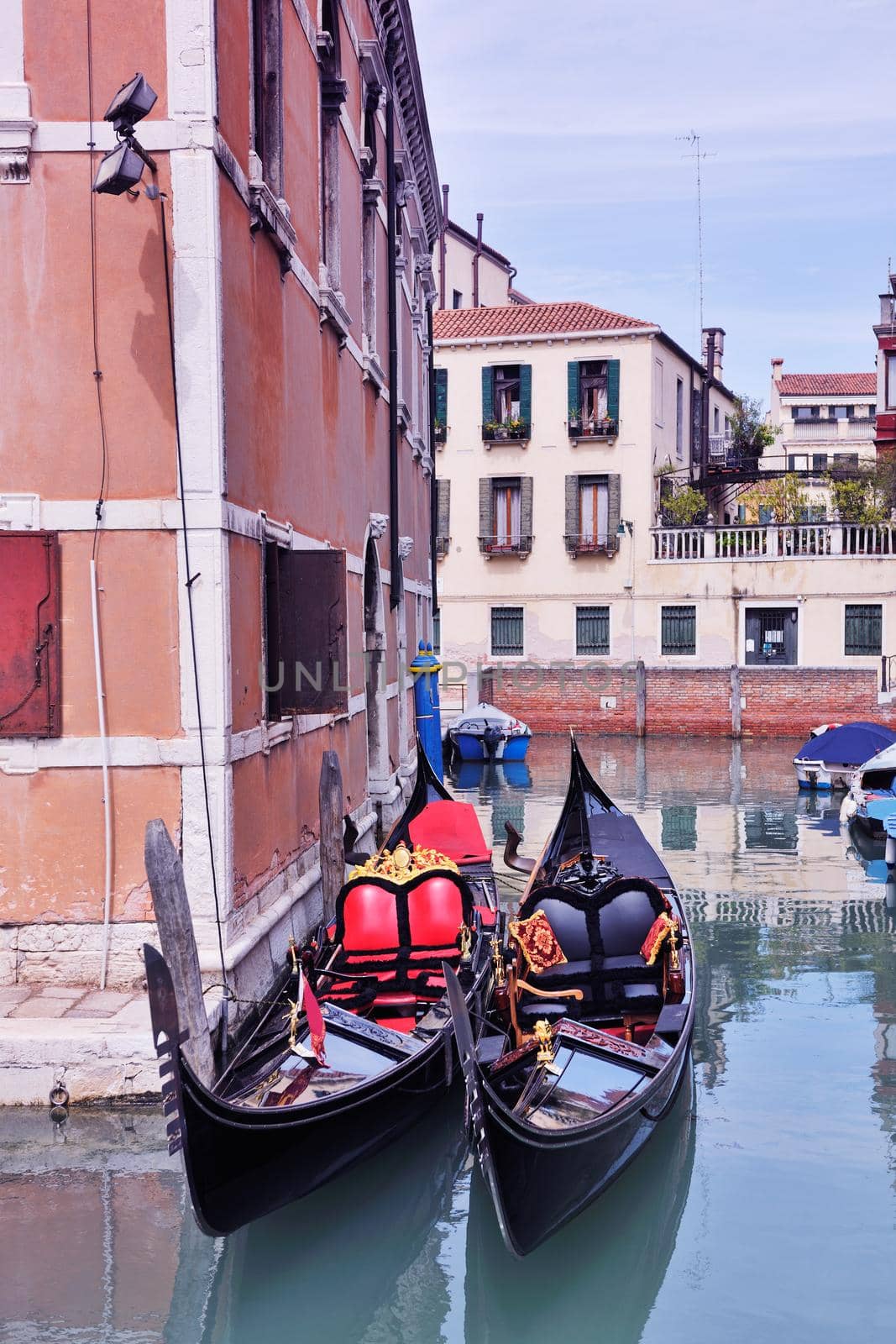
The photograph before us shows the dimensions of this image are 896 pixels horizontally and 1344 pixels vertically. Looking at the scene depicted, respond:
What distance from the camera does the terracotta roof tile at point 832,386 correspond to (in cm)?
3516

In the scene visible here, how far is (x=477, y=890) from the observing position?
23.0 feet

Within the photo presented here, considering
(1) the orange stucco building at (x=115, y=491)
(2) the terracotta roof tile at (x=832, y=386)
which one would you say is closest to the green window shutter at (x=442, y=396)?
(1) the orange stucco building at (x=115, y=491)

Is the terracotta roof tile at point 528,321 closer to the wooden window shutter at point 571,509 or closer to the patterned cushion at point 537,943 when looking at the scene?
the wooden window shutter at point 571,509

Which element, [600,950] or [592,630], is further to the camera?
[592,630]

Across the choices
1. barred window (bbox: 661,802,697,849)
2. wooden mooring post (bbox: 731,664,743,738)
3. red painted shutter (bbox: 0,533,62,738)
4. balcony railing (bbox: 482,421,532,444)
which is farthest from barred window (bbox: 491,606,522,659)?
red painted shutter (bbox: 0,533,62,738)

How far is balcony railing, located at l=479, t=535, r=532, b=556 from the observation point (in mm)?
20078

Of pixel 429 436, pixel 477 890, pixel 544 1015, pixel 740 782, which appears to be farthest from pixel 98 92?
pixel 740 782

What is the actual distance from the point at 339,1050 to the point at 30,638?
180 cm

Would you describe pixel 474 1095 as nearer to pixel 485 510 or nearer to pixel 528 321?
pixel 485 510

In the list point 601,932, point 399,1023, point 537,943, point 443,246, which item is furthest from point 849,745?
point 443,246

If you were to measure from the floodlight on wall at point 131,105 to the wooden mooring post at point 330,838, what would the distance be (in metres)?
2.94

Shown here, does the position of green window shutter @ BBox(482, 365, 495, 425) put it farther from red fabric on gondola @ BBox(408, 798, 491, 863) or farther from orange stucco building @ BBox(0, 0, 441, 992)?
orange stucco building @ BBox(0, 0, 441, 992)

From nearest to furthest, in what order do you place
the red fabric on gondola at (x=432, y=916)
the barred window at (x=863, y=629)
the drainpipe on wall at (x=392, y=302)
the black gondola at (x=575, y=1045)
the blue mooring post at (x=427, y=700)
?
the black gondola at (x=575, y=1045) → the red fabric on gondola at (x=432, y=916) → the drainpipe on wall at (x=392, y=302) → the blue mooring post at (x=427, y=700) → the barred window at (x=863, y=629)

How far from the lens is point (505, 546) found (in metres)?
20.2
